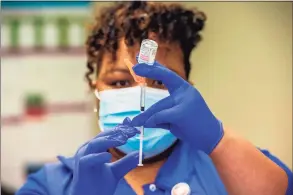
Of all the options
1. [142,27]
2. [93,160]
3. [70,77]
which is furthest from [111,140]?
[70,77]

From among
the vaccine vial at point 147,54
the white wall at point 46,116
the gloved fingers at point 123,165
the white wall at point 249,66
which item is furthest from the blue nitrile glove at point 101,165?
the white wall at point 46,116

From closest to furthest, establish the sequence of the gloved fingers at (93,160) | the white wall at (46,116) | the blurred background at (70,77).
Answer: the gloved fingers at (93,160)
the blurred background at (70,77)
the white wall at (46,116)

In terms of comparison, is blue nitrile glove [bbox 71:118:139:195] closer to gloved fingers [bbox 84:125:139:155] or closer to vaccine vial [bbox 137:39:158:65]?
gloved fingers [bbox 84:125:139:155]

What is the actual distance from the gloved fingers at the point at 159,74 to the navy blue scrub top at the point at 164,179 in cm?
19

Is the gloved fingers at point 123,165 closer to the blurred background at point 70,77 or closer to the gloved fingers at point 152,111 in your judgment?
the gloved fingers at point 152,111

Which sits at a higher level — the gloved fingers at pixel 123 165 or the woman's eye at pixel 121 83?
the woman's eye at pixel 121 83

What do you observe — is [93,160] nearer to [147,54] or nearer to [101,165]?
[101,165]

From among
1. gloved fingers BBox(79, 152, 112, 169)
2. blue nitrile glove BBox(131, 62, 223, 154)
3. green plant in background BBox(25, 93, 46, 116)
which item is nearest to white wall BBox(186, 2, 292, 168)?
blue nitrile glove BBox(131, 62, 223, 154)

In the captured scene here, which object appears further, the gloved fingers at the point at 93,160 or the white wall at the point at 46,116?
the white wall at the point at 46,116

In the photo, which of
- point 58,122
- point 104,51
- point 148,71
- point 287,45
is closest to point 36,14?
point 58,122

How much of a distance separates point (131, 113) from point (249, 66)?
26 cm

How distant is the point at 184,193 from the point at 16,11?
1166 mm

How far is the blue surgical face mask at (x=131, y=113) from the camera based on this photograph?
869 mm

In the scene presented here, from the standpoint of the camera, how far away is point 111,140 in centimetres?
75
